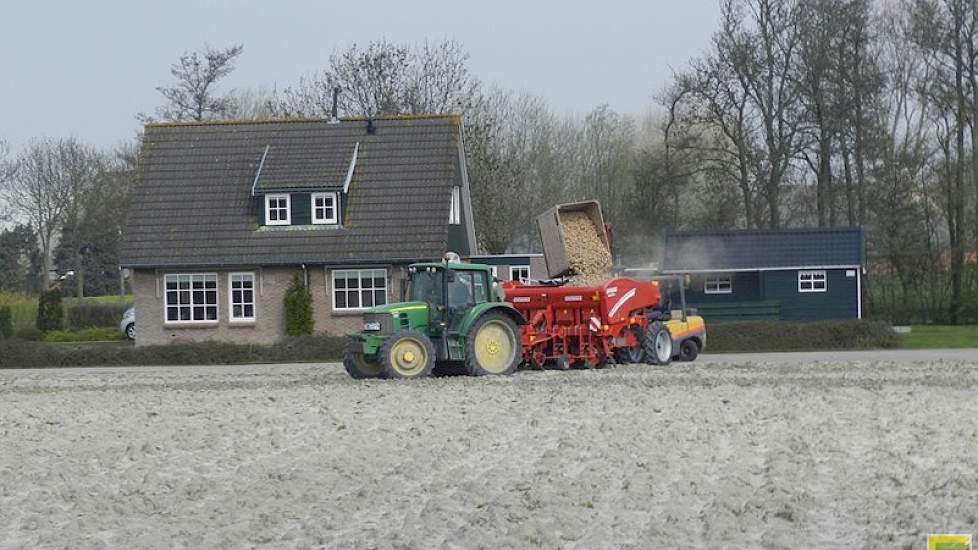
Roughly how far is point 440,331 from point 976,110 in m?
32.7

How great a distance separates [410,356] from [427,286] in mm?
1491

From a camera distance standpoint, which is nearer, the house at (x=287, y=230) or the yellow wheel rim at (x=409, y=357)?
the yellow wheel rim at (x=409, y=357)

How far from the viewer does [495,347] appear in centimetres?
2533

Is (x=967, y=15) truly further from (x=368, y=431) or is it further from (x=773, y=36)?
(x=368, y=431)

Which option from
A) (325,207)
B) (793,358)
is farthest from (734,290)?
(793,358)

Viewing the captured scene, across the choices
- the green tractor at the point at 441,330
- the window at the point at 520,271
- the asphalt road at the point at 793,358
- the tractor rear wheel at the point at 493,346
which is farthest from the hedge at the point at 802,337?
the green tractor at the point at 441,330

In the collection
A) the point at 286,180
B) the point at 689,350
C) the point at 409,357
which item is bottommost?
the point at 689,350

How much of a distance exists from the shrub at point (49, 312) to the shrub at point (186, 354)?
14006 mm

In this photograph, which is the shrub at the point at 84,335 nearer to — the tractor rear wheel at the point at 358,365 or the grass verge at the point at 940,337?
the tractor rear wheel at the point at 358,365

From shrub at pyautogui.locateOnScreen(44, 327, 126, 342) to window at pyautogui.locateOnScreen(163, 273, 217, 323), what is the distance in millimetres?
7003

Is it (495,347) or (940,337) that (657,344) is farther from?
(940,337)

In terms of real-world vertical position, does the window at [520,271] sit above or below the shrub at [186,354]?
above

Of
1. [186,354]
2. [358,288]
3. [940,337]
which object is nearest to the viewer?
[186,354]

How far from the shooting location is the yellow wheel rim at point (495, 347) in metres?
25.2
